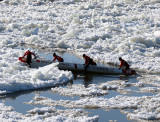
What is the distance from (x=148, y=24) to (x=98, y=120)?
1700cm

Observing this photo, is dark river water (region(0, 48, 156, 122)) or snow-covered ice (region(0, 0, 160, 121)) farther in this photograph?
snow-covered ice (region(0, 0, 160, 121))

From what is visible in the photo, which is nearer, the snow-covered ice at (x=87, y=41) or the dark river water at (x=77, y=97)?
the dark river water at (x=77, y=97)

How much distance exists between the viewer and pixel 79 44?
2262cm

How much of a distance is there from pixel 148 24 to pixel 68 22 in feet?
20.2

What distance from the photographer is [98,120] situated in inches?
444

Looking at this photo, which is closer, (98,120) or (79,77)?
(98,120)

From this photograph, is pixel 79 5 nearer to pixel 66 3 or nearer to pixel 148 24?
pixel 66 3

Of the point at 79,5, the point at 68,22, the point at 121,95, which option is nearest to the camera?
the point at 121,95

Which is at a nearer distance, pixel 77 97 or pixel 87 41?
pixel 77 97

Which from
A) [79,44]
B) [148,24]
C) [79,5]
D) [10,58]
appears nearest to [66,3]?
[79,5]

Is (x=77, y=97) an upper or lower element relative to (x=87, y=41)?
lower

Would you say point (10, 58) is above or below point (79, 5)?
below

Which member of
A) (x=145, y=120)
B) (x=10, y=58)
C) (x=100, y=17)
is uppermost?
(x=100, y=17)

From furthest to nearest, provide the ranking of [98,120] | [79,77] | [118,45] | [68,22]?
1. [68,22]
2. [118,45]
3. [79,77]
4. [98,120]
